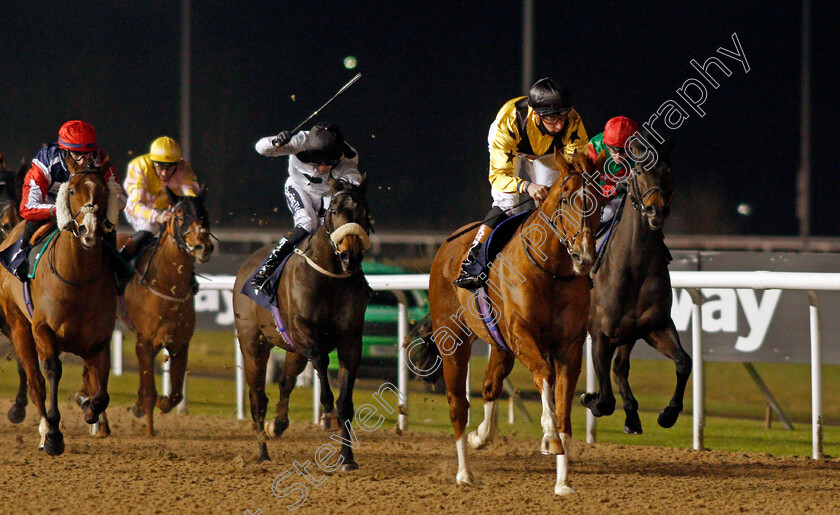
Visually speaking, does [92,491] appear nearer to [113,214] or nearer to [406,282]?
[113,214]

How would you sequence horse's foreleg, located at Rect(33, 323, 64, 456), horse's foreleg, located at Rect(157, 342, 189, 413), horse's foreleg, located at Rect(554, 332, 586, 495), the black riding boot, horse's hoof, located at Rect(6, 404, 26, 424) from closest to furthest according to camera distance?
horse's foreleg, located at Rect(554, 332, 586, 495) → horse's foreleg, located at Rect(33, 323, 64, 456) → the black riding boot → horse's hoof, located at Rect(6, 404, 26, 424) → horse's foreleg, located at Rect(157, 342, 189, 413)

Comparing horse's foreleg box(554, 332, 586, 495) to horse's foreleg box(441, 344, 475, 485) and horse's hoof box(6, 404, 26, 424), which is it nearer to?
horse's foreleg box(441, 344, 475, 485)

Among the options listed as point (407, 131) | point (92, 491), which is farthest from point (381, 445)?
point (407, 131)

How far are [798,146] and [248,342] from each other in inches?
366

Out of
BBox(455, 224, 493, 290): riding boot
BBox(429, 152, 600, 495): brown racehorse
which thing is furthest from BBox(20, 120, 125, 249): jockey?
BBox(429, 152, 600, 495): brown racehorse

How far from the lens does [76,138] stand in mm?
5375

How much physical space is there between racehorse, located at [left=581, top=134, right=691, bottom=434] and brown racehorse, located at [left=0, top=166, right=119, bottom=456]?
2.46 m

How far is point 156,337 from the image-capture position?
251 inches

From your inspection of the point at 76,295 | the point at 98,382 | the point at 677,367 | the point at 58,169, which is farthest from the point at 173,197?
the point at 677,367

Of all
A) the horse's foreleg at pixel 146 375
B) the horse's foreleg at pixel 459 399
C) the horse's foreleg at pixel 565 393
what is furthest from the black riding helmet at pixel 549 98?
the horse's foreleg at pixel 146 375

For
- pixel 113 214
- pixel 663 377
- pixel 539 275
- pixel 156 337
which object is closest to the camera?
pixel 539 275

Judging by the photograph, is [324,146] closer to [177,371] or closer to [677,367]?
[177,371]

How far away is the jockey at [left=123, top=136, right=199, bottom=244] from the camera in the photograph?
6770mm

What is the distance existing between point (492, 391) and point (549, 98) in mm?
1543
